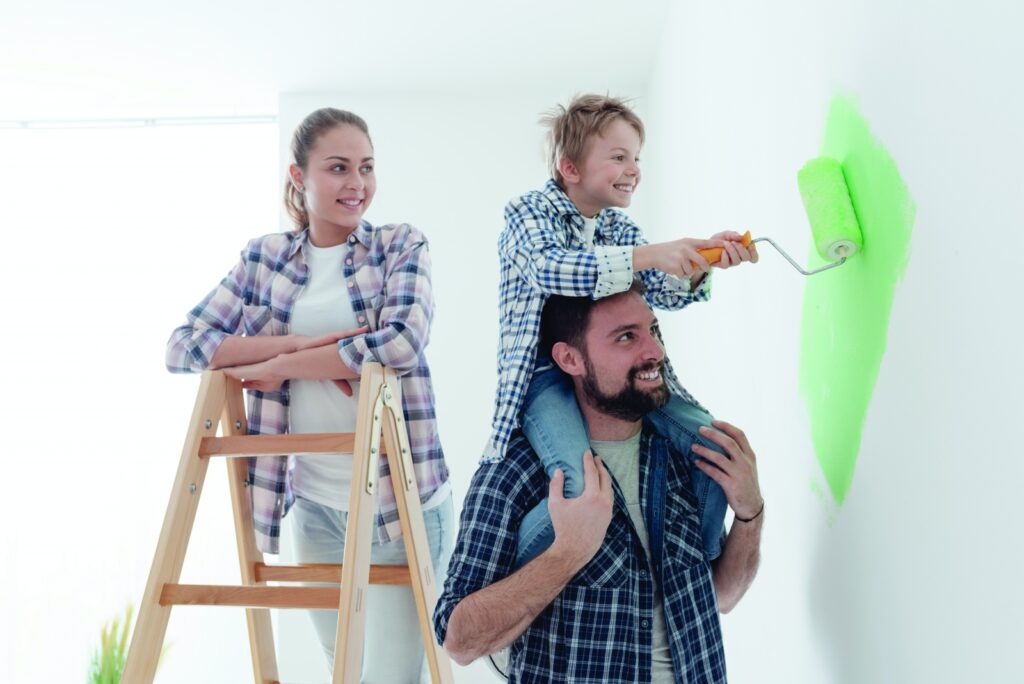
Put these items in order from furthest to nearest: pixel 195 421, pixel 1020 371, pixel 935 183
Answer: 1. pixel 195 421
2. pixel 935 183
3. pixel 1020 371

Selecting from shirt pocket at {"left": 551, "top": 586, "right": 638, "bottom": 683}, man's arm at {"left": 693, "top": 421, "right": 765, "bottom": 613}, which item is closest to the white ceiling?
man's arm at {"left": 693, "top": 421, "right": 765, "bottom": 613}

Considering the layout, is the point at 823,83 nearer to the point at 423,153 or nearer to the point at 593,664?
the point at 593,664

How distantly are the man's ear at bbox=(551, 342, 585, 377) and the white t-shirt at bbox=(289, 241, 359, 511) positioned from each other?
0.64 meters

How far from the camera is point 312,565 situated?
1900 mm

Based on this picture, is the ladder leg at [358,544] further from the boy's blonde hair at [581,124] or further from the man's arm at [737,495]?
the man's arm at [737,495]

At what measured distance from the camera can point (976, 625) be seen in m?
0.79

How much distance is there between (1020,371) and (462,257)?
3.35 meters

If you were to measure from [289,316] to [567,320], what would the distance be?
750 millimetres

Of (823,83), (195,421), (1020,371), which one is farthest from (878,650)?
(195,421)

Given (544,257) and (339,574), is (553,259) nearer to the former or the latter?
(544,257)

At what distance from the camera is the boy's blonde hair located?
5.05ft

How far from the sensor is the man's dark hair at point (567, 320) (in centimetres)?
135

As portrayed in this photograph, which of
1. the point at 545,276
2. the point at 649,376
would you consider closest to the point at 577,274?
the point at 545,276

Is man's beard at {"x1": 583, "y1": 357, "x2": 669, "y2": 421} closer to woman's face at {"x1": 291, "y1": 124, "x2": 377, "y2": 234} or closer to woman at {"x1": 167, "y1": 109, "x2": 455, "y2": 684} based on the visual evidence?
woman at {"x1": 167, "y1": 109, "x2": 455, "y2": 684}
